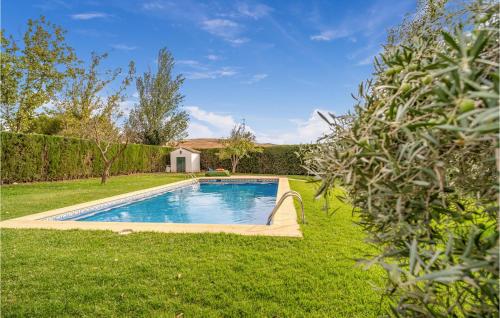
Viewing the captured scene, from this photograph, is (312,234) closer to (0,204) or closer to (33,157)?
(0,204)

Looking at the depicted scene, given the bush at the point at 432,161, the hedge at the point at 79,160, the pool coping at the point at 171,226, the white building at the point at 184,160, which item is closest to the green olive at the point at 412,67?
the bush at the point at 432,161

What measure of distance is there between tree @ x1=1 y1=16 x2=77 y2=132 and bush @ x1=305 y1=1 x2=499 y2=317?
2200cm

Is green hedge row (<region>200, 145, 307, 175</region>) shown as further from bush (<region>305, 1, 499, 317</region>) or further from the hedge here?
bush (<region>305, 1, 499, 317</region>)

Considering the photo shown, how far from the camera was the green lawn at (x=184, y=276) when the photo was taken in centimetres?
343

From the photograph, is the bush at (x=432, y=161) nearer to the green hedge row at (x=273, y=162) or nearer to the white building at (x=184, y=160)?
the green hedge row at (x=273, y=162)

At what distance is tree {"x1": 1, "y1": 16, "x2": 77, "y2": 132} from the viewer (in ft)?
57.8

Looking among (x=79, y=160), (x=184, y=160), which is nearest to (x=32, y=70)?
(x=79, y=160)

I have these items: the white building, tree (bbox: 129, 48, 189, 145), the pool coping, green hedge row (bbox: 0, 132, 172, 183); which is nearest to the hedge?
green hedge row (bbox: 0, 132, 172, 183)

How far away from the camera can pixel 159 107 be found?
3734 centimetres

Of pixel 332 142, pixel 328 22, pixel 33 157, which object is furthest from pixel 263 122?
pixel 332 142

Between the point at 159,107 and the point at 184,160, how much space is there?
10.3 metres

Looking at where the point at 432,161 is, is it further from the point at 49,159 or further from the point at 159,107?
the point at 159,107

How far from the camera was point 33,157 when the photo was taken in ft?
54.3

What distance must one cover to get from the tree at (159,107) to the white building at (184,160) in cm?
661
